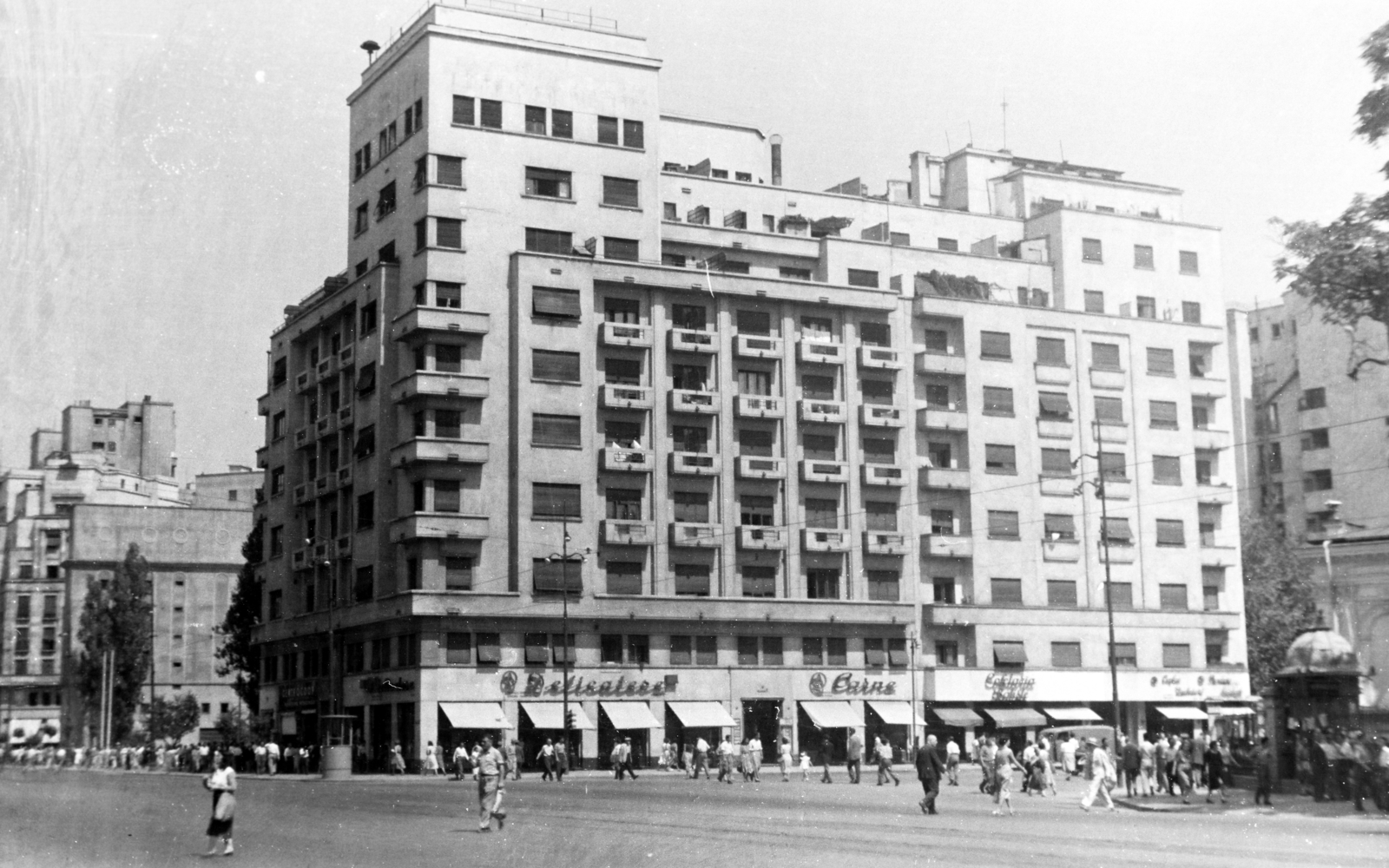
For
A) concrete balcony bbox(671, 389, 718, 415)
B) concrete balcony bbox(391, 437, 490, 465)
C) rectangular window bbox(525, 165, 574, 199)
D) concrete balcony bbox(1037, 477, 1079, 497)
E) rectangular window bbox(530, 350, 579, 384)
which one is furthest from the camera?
concrete balcony bbox(1037, 477, 1079, 497)

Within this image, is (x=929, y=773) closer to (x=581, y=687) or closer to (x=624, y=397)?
(x=581, y=687)

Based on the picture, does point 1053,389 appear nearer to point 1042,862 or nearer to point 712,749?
point 712,749

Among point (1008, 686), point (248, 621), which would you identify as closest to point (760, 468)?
point (1008, 686)

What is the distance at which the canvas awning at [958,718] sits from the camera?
7456 centimetres

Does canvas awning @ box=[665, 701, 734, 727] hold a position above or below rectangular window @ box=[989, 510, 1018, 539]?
below

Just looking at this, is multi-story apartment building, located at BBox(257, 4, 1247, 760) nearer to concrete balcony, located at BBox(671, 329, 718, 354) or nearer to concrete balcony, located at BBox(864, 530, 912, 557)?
concrete balcony, located at BBox(864, 530, 912, 557)

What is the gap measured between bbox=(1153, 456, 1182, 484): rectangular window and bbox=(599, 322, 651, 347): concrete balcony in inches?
1072

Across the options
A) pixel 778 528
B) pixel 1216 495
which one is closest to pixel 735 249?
pixel 778 528

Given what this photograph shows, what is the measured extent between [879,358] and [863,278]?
4738 mm

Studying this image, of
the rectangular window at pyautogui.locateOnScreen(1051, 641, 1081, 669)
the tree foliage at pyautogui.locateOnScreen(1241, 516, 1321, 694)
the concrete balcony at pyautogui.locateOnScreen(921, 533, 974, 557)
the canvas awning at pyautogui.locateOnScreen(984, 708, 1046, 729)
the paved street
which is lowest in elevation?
the paved street

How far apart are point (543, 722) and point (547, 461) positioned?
10.7 metres

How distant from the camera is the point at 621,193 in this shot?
7369cm

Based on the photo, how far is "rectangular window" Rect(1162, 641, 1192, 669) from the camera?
80.7 metres

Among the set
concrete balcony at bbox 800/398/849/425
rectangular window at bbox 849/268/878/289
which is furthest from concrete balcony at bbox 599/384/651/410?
rectangular window at bbox 849/268/878/289
